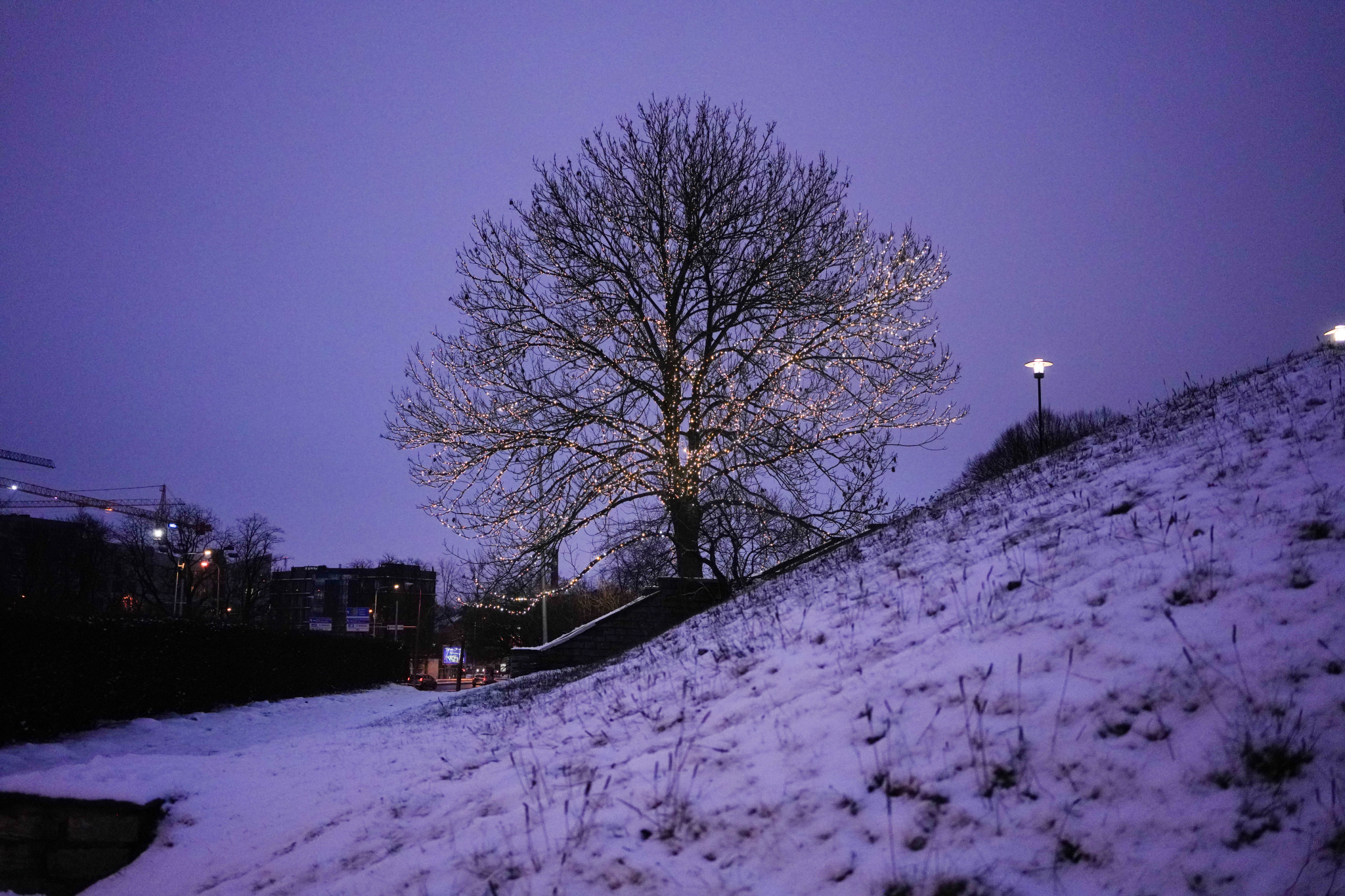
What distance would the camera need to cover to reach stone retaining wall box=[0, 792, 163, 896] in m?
6.37

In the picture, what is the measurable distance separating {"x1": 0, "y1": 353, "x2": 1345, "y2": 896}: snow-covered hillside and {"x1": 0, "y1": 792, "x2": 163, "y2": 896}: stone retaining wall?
0.20 meters

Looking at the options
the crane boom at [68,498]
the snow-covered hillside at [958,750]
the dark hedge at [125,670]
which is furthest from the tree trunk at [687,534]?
the crane boom at [68,498]

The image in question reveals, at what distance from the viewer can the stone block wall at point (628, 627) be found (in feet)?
52.6

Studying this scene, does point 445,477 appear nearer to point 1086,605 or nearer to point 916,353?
point 916,353

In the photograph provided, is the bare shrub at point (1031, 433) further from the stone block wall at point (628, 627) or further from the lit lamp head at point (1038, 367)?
the stone block wall at point (628, 627)

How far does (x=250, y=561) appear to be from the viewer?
5522 cm

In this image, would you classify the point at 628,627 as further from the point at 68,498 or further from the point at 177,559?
the point at 68,498

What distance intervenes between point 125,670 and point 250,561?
4888 cm

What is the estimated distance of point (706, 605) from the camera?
15.7 meters

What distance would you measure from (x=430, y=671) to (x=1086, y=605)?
86451 millimetres

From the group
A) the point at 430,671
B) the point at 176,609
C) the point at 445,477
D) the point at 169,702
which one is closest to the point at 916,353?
the point at 445,477

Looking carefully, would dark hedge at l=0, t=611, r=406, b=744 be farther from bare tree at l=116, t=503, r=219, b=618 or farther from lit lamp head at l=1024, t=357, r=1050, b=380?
bare tree at l=116, t=503, r=219, b=618

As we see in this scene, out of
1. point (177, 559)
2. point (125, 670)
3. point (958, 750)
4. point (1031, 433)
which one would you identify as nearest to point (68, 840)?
point (125, 670)

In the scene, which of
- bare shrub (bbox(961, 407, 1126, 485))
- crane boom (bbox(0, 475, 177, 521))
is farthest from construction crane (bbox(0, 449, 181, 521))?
bare shrub (bbox(961, 407, 1126, 485))
